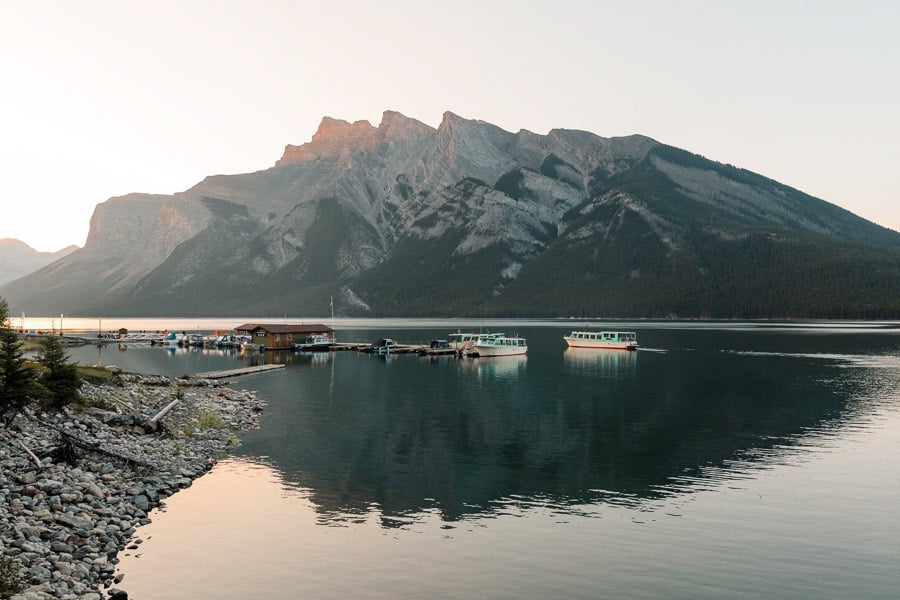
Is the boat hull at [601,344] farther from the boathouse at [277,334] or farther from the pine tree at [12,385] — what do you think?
the pine tree at [12,385]

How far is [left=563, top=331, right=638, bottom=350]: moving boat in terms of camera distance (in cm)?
16438

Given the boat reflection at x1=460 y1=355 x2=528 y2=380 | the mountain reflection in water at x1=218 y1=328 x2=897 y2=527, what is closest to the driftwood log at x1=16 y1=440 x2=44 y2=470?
the mountain reflection in water at x1=218 y1=328 x2=897 y2=527

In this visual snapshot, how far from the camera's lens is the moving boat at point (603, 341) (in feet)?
539

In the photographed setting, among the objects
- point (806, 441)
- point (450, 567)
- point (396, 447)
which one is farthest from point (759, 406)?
point (450, 567)

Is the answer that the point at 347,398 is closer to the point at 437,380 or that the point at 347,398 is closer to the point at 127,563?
the point at 437,380

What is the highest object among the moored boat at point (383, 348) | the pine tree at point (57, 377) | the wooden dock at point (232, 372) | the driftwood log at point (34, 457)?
the pine tree at point (57, 377)

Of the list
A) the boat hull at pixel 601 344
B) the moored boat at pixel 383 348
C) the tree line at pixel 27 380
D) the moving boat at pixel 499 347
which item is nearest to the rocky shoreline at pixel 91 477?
the tree line at pixel 27 380

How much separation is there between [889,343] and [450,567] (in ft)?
593

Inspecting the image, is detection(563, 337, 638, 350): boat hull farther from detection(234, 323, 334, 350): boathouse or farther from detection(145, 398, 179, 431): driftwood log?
detection(145, 398, 179, 431): driftwood log

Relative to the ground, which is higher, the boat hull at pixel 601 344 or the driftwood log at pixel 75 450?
the driftwood log at pixel 75 450

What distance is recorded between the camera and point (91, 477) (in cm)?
3372

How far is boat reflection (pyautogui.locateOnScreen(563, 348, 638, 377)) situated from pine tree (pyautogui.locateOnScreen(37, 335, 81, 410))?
3148 inches

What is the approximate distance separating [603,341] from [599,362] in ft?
121

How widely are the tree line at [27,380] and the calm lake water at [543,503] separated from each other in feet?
35.5
